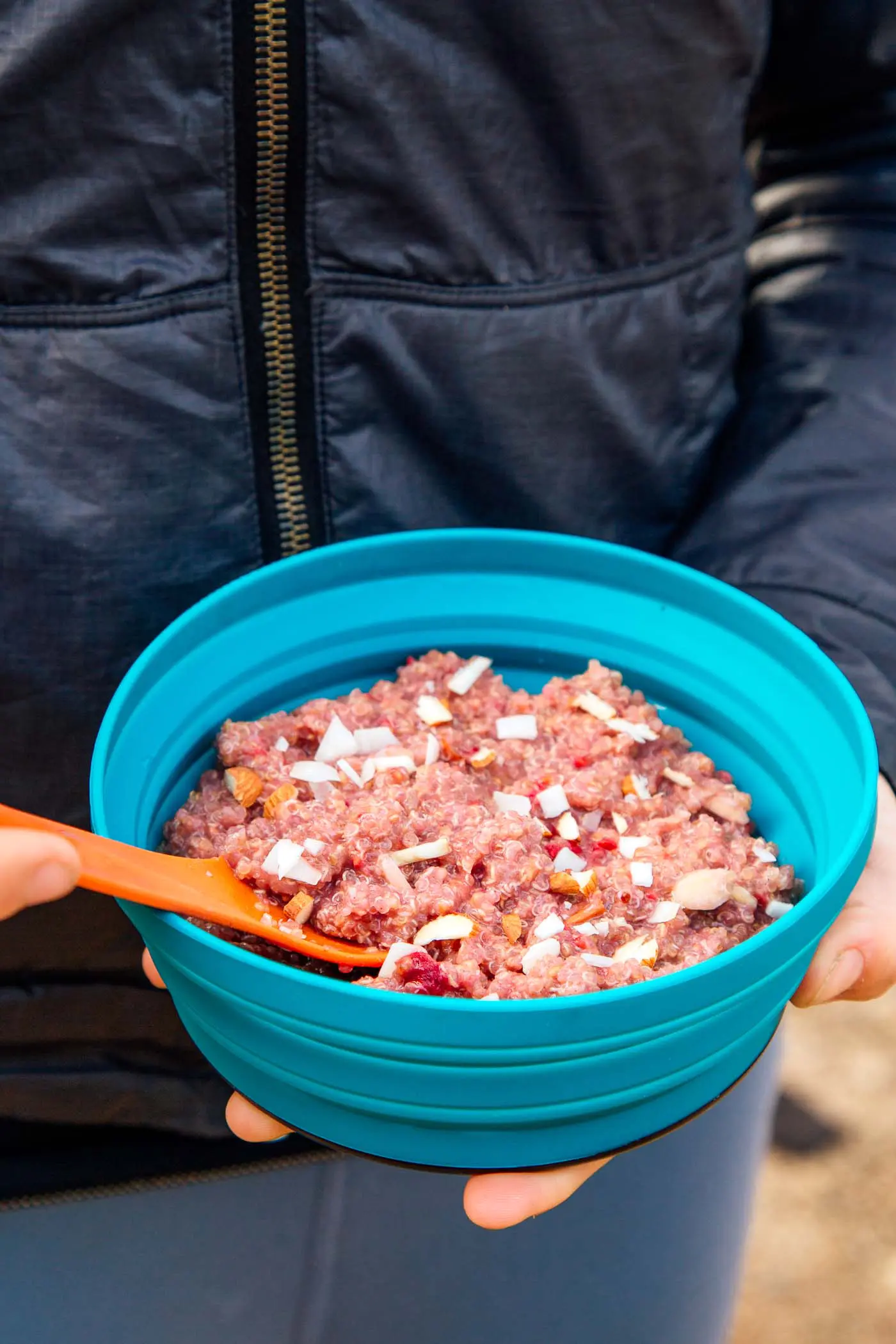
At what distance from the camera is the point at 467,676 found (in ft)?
2.63

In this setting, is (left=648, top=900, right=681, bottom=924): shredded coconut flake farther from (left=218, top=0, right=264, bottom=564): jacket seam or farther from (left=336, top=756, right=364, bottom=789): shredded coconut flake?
(left=218, top=0, right=264, bottom=564): jacket seam

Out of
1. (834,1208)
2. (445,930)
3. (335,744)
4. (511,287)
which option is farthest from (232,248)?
(834,1208)

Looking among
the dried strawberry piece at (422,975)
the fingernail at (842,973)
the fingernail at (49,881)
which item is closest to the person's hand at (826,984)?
the fingernail at (842,973)

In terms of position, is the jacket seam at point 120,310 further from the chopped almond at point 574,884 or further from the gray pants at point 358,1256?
the gray pants at point 358,1256

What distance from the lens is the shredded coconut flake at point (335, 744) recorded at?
75 cm

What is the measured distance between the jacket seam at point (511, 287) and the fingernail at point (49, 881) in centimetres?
42

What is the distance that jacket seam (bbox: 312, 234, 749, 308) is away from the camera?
0.73 m

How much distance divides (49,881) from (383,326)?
436 millimetres

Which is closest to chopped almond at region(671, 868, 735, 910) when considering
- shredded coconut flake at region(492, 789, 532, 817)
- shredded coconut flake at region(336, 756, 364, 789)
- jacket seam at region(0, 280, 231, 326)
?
shredded coconut flake at region(492, 789, 532, 817)

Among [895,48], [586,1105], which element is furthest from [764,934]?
[895,48]

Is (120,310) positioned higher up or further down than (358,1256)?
higher up

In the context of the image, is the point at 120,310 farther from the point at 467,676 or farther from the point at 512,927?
the point at 512,927

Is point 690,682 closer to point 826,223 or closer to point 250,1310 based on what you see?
point 826,223

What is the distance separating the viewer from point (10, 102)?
62 centimetres
